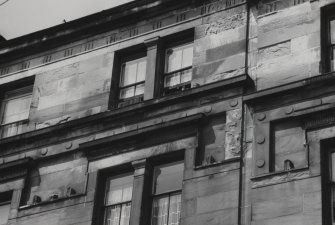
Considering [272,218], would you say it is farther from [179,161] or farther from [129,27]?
[129,27]

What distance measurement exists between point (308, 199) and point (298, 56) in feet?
15.2

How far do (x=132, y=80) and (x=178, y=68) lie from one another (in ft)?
5.17

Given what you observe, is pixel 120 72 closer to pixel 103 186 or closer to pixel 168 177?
A: pixel 103 186

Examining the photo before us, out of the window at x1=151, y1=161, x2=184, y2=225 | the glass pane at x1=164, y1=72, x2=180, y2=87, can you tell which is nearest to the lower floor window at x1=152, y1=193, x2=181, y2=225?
the window at x1=151, y1=161, x2=184, y2=225

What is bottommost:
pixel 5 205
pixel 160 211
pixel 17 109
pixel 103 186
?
pixel 160 211

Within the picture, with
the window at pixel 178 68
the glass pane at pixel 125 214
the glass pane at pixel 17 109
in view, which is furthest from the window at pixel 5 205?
the window at pixel 178 68

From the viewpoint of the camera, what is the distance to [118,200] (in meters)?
26.0

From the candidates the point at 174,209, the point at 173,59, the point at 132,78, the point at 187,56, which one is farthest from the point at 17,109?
the point at 174,209

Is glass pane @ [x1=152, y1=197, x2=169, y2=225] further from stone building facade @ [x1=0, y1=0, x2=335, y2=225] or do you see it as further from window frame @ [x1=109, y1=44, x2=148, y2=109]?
window frame @ [x1=109, y1=44, x2=148, y2=109]

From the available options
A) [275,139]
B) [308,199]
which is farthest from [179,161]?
[308,199]

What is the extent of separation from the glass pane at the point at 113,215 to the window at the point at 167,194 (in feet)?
3.69

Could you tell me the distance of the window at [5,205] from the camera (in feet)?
90.7

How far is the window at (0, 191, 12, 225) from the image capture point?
2764 cm

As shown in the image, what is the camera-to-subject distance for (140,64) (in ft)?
94.6
